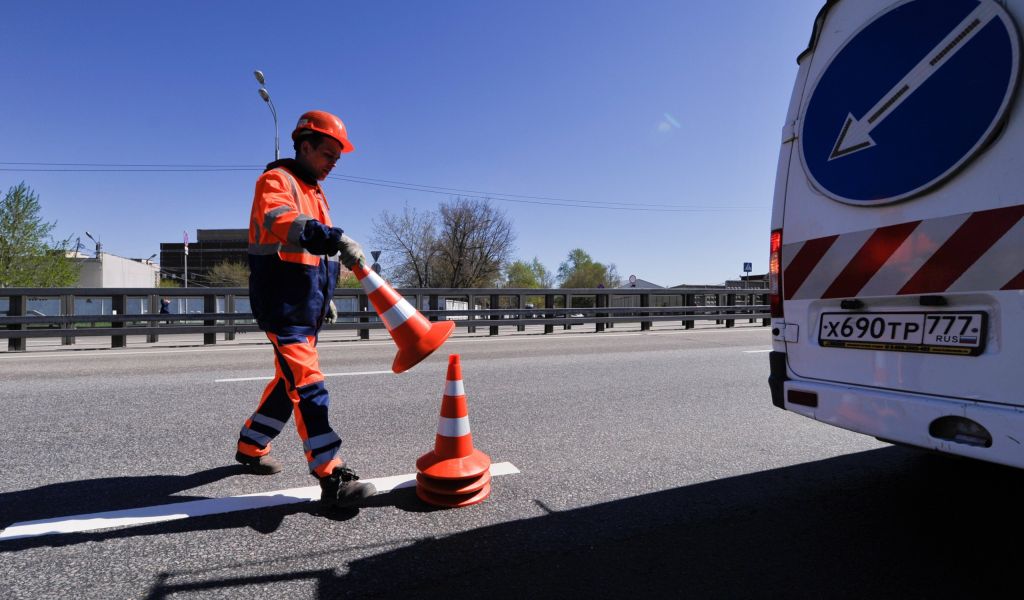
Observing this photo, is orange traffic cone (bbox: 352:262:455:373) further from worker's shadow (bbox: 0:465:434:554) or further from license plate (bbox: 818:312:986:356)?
license plate (bbox: 818:312:986:356)

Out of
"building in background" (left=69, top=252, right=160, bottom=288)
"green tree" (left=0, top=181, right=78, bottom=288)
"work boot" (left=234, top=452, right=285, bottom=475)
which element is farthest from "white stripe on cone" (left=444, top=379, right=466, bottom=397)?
"building in background" (left=69, top=252, right=160, bottom=288)

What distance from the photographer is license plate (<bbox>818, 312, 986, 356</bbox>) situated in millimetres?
1928

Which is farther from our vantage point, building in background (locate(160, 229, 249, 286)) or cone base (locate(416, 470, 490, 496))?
building in background (locate(160, 229, 249, 286))

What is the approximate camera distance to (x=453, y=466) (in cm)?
271

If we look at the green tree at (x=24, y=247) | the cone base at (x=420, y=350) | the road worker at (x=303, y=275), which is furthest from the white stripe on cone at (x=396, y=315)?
the green tree at (x=24, y=247)

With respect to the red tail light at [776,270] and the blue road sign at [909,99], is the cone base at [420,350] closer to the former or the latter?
the red tail light at [776,270]

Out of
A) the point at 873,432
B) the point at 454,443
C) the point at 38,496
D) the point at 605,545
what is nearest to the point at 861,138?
the point at 873,432

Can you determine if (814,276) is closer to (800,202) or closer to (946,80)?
(800,202)

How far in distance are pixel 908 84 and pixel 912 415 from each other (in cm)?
130

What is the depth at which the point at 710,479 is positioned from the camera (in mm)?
3062

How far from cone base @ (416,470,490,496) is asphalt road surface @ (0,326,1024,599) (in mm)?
85

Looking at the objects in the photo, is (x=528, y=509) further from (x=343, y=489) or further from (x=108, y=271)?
(x=108, y=271)

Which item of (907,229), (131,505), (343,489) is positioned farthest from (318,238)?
(907,229)

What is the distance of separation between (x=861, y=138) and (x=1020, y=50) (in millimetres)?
586
